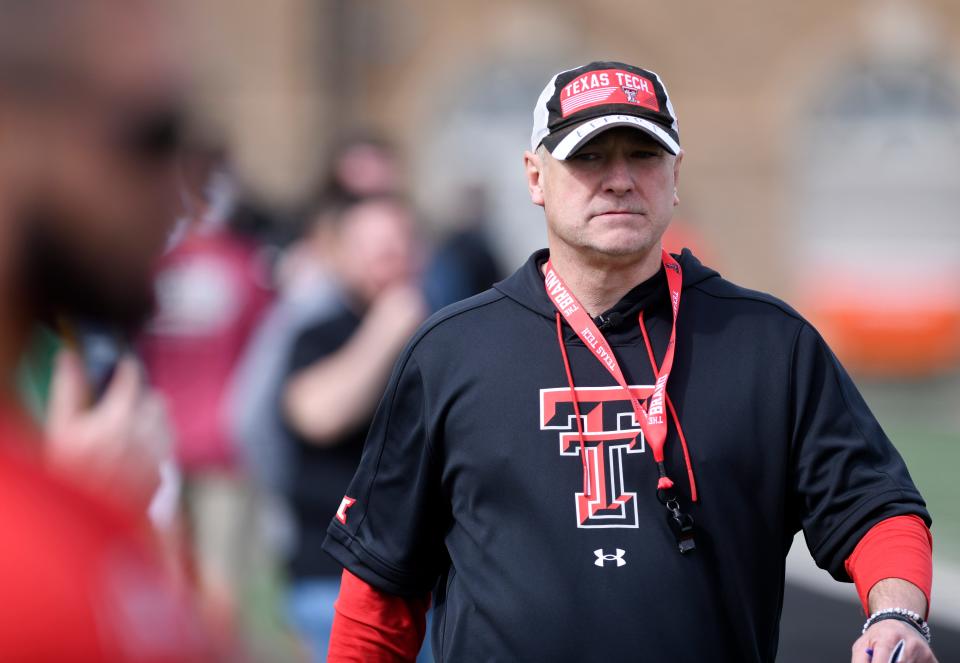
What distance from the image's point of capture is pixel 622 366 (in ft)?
10.8

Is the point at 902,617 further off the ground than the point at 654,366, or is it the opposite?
the point at 654,366

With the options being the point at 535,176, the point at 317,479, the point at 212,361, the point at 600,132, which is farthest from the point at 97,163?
the point at 212,361

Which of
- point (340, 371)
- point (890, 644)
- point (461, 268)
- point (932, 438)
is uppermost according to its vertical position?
point (932, 438)

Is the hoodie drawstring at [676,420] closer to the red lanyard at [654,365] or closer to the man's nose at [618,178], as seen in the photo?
the red lanyard at [654,365]

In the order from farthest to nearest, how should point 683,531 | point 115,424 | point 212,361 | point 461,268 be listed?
point 461,268 < point 212,361 < point 683,531 < point 115,424

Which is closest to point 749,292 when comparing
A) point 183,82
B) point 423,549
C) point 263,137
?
point 423,549

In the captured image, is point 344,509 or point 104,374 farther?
point 344,509

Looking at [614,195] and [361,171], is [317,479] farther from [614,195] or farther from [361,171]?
[614,195]

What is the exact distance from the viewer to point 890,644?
296cm

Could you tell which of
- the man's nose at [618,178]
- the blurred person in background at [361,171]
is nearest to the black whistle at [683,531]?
the man's nose at [618,178]

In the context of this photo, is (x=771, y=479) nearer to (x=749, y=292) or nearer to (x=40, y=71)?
(x=749, y=292)

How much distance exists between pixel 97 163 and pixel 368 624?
234 centimetres

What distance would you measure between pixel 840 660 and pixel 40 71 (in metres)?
7.27

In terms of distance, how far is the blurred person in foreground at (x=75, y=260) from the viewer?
1235mm
